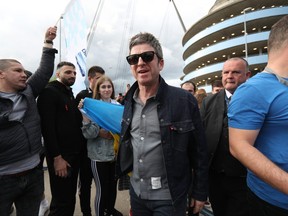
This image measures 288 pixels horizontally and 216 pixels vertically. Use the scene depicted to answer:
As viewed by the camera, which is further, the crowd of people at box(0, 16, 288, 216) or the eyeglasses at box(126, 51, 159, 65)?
the eyeglasses at box(126, 51, 159, 65)

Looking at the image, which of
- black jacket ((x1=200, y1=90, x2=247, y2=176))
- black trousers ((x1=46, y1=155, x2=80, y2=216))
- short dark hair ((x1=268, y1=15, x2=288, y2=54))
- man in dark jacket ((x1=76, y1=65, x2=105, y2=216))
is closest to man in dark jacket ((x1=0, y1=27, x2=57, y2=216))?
black trousers ((x1=46, y1=155, x2=80, y2=216))

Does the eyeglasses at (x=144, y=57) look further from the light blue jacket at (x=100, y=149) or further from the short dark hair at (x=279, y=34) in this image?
the light blue jacket at (x=100, y=149)

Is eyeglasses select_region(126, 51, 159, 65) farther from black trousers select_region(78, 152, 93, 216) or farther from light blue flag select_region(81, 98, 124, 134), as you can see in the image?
black trousers select_region(78, 152, 93, 216)

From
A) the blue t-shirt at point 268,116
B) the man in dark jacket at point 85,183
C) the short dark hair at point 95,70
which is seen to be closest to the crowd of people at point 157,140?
the blue t-shirt at point 268,116

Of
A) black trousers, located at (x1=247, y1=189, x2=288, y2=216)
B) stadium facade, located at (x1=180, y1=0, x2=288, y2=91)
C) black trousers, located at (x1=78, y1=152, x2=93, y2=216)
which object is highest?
stadium facade, located at (x1=180, y1=0, x2=288, y2=91)

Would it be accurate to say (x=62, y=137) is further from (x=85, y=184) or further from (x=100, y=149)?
(x=85, y=184)

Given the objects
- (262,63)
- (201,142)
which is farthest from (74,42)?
(262,63)

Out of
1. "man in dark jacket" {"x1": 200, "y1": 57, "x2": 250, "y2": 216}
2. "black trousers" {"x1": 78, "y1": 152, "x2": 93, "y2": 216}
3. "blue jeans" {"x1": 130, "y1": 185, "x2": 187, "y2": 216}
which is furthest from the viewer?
"black trousers" {"x1": 78, "y1": 152, "x2": 93, "y2": 216}

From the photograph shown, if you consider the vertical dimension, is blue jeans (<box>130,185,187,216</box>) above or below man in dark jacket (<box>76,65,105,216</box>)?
above

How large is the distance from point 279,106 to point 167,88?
0.87 m

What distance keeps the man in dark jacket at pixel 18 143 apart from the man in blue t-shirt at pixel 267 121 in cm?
200

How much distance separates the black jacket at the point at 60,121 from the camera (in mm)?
2844

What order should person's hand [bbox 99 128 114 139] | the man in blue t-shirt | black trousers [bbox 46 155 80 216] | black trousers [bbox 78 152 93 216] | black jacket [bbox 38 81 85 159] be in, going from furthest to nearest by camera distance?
black trousers [bbox 78 152 93 216]
person's hand [bbox 99 128 114 139]
black trousers [bbox 46 155 80 216]
black jacket [bbox 38 81 85 159]
the man in blue t-shirt

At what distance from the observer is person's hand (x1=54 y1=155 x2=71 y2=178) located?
2855 millimetres
